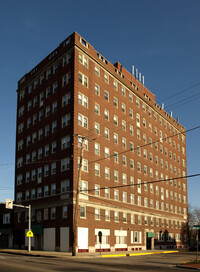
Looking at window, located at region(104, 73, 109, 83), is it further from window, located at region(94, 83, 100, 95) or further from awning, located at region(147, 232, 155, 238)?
awning, located at region(147, 232, 155, 238)

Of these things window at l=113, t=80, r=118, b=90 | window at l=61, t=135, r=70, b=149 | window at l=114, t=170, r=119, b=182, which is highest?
window at l=113, t=80, r=118, b=90

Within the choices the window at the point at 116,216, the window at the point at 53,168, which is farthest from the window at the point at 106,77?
the window at the point at 116,216

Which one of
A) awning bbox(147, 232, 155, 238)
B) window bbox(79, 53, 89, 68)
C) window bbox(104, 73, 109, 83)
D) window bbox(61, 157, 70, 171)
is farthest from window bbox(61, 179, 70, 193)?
awning bbox(147, 232, 155, 238)

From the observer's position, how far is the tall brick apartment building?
48.2 metres

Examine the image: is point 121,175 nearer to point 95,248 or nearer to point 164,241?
point 95,248

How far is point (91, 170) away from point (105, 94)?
46.4ft

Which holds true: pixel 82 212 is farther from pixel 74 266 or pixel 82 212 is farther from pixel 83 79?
pixel 74 266

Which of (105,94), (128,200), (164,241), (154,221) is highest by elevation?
(105,94)

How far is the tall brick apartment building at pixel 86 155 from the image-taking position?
158 feet

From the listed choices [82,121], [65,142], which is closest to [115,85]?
[82,121]

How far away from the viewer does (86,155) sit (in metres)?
49.5

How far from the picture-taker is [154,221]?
222ft

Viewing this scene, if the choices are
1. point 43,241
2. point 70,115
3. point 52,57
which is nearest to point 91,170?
point 70,115

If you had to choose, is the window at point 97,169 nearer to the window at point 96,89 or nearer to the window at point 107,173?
the window at point 107,173
